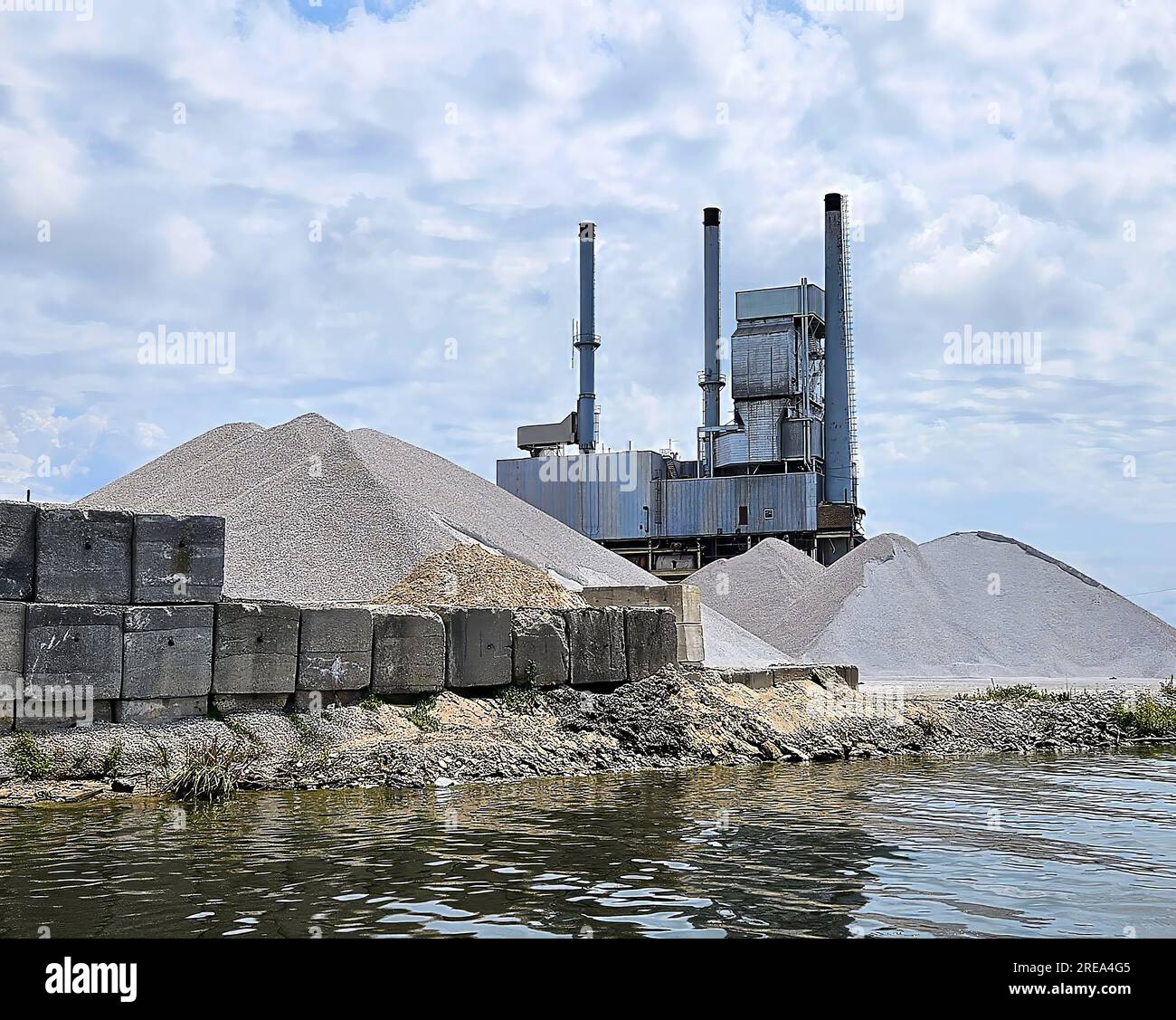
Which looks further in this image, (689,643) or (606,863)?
(689,643)

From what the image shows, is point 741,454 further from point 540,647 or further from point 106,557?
point 106,557

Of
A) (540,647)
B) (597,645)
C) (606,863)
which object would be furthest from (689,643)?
(606,863)

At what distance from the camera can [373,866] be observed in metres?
7.22

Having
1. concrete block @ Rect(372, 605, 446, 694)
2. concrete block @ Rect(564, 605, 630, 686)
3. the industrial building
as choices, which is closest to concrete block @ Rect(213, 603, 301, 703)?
concrete block @ Rect(372, 605, 446, 694)

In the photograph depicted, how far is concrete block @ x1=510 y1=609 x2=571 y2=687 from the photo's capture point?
12695mm

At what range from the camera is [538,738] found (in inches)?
481

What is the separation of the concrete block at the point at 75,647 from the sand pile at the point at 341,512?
A: 7.72 meters

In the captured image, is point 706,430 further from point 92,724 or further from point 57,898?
point 57,898

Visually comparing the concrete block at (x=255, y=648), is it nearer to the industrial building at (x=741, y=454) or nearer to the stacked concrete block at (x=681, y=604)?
the stacked concrete block at (x=681, y=604)

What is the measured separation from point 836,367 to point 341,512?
86.4ft

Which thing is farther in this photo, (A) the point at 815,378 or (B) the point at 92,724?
(A) the point at 815,378

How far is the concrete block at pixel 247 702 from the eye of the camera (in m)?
11.0
